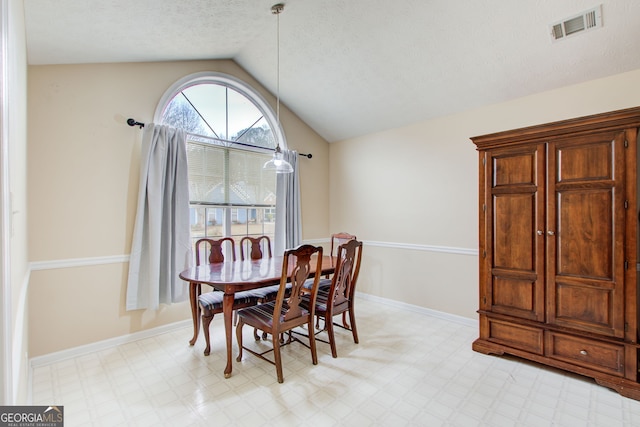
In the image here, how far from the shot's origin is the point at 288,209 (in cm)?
434

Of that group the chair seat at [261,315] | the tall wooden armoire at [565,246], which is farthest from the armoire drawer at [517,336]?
the chair seat at [261,315]

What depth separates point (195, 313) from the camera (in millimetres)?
2900

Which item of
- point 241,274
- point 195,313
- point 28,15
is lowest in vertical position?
point 195,313

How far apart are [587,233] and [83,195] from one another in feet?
13.9

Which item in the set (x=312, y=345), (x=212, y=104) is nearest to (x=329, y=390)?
(x=312, y=345)

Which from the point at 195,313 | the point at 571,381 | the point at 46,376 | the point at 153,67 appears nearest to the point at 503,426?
the point at 571,381

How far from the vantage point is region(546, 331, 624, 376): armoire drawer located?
2173 millimetres

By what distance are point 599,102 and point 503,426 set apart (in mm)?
2775

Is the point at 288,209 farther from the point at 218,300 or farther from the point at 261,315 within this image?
the point at 261,315

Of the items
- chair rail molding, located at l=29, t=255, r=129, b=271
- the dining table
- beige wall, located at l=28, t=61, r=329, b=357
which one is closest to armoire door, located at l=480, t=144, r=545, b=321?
the dining table

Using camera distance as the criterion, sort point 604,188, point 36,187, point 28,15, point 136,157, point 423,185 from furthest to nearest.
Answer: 1. point 423,185
2. point 136,157
3. point 36,187
4. point 604,188
5. point 28,15

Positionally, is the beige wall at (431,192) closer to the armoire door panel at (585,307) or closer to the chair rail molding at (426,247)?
the chair rail molding at (426,247)

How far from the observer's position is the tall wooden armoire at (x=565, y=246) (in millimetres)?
2145

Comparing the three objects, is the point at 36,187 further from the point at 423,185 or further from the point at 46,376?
the point at 423,185
